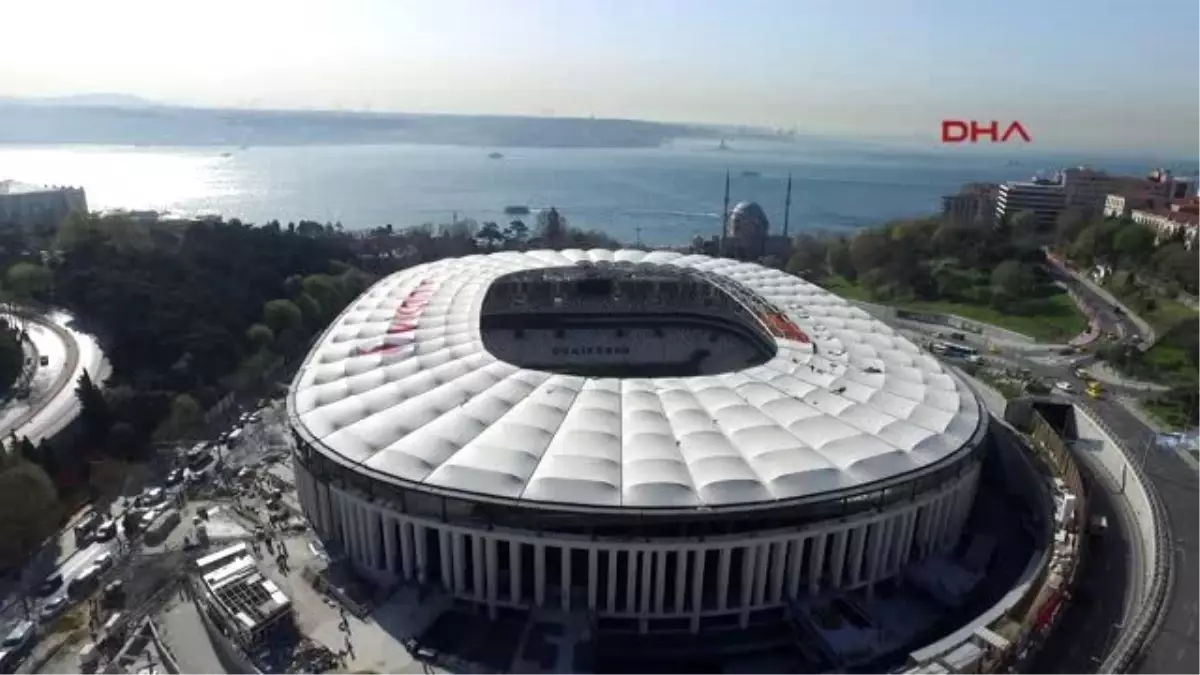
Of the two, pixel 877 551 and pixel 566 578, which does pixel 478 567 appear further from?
pixel 877 551

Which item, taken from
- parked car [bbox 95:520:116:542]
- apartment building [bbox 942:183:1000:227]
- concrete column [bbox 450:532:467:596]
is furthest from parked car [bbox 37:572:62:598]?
apartment building [bbox 942:183:1000:227]

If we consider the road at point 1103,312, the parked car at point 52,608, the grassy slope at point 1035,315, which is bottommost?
the parked car at point 52,608

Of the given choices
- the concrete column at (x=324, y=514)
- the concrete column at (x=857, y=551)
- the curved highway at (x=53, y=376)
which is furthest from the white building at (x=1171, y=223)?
the curved highway at (x=53, y=376)

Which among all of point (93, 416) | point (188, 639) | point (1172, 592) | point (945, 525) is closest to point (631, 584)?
point (945, 525)

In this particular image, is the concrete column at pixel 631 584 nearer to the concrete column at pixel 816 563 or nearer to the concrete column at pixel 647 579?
the concrete column at pixel 647 579

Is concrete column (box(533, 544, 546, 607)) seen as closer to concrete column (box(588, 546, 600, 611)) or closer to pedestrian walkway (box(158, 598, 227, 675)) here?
concrete column (box(588, 546, 600, 611))

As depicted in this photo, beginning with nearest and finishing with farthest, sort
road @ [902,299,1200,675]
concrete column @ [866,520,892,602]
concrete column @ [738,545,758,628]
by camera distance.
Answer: road @ [902,299,1200,675] → concrete column @ [738,545,758,628] → concrete column @ [866,520,892,602]

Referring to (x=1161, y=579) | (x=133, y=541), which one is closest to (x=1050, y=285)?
(x=1161, y=579)
